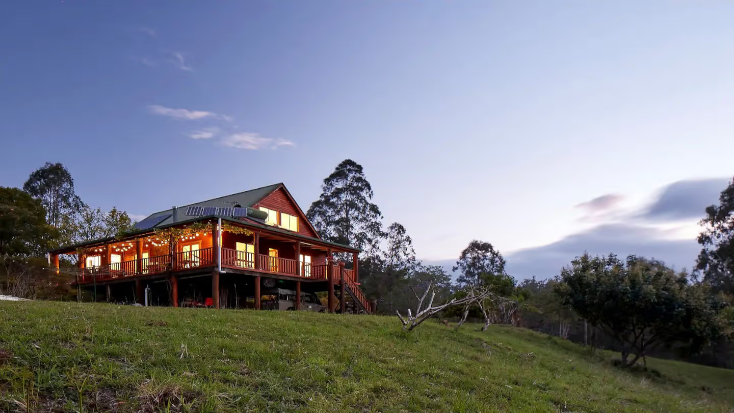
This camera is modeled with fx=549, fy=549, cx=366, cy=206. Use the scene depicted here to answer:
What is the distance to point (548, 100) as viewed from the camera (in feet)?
69.3

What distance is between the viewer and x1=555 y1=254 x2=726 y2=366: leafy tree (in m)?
24.0

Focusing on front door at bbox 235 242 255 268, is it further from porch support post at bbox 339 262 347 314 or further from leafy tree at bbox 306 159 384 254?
leafy tree at bbox 306 159 384 254

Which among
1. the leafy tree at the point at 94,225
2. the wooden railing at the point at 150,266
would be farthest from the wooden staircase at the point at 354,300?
the leafy tree at the point at 94,225

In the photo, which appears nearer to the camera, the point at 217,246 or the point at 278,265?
the point at 217,246

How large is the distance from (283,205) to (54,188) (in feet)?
104

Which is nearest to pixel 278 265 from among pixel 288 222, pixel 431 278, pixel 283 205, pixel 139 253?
pixel 288 222

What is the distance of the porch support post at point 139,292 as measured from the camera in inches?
1011

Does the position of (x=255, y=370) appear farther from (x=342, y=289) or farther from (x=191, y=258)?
(x=342, y=289)

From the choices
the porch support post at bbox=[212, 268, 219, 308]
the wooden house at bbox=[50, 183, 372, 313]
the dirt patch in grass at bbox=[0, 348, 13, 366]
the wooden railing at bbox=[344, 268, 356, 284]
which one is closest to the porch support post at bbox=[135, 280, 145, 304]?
the wooden house at bbox=[50, 183, 372, 313]

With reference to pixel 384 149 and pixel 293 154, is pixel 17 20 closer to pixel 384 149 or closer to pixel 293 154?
pixel 293 154

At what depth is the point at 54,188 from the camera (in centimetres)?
5172

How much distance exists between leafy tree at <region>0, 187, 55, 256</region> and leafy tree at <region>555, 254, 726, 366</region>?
97.8ft

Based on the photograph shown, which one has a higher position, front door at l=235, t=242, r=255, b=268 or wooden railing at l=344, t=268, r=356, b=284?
front door at l=235, t=242, r=255, b=268

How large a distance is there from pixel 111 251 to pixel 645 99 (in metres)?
26.7
